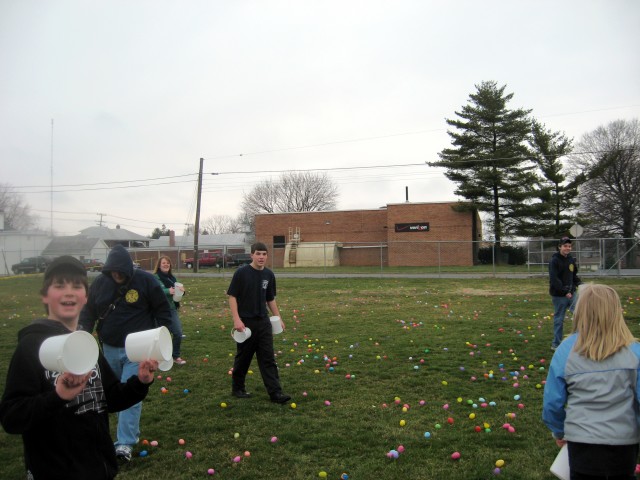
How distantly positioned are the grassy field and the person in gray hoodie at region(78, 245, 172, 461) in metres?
0.33

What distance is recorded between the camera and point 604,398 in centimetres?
258

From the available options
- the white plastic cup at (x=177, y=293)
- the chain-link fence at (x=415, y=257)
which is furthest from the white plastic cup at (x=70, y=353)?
the chain-link fence at (x=415, y=257)

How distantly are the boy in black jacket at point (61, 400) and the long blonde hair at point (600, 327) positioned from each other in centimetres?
231

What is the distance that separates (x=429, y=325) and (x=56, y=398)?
10.3 m

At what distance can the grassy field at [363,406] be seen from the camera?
14.1ft

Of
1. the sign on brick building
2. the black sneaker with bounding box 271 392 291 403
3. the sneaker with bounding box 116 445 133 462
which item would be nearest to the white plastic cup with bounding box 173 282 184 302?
the black sneaker with bounding box 271 392 291 403

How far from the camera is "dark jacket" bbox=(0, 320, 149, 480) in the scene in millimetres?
2061

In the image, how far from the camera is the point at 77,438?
2293mm

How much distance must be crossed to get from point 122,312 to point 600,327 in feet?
12.8

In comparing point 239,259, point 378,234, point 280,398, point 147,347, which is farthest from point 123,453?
point 378,234

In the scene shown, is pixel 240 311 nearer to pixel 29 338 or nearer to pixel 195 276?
pixel 29 338

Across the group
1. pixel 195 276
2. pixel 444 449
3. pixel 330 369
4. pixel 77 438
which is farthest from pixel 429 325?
pixel 195 276

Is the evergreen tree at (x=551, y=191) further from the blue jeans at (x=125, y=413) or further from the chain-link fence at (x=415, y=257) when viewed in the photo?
the blue jeans at (x=125, y=413)

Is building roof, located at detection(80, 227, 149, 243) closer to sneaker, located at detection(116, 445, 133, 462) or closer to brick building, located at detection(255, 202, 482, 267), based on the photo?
brick building, located at detection(255, 202, 482, 267)
